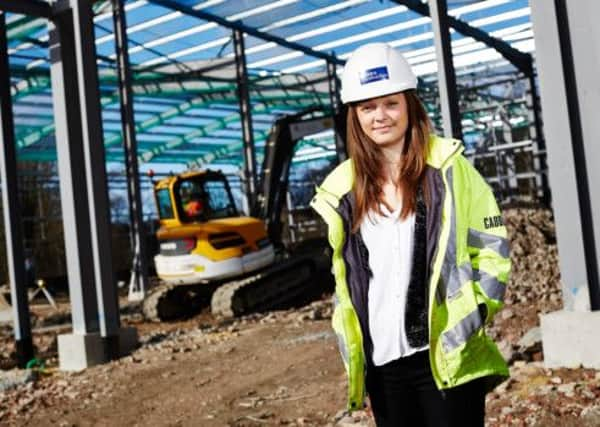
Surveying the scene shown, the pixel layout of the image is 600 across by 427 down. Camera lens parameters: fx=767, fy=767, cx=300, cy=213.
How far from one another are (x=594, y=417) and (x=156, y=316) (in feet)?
32.5

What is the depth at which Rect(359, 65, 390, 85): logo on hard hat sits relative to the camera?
2.19 meters

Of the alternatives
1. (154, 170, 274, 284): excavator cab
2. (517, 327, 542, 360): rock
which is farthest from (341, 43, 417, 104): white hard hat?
(154, 170, 274, 284): excavator cab

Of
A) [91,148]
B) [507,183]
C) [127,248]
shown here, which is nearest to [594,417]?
[91,148]

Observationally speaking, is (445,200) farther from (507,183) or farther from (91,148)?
(507,183)

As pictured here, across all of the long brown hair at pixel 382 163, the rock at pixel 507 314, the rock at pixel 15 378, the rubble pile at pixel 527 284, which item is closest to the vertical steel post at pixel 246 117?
the rubble pile at pixel 527 284

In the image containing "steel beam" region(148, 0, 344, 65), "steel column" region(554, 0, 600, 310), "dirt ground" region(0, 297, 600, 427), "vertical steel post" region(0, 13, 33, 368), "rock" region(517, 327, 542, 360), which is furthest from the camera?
"steel beam" region(148, 0, 344, 65)

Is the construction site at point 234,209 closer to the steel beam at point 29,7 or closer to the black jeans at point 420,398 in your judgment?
the steel beam at point 29,7

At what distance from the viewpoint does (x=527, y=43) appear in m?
19.5

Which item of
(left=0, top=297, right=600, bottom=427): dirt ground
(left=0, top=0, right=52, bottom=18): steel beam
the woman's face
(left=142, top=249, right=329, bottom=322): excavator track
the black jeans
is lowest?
(left=0, top=297, right=600, bottom=427): dirt ground

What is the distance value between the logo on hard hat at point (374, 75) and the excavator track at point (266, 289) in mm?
10488

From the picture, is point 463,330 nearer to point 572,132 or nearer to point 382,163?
point 382,163

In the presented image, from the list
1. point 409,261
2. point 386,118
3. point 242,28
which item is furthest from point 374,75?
point 242,28

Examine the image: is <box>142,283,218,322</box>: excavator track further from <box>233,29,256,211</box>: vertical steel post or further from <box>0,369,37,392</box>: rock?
<box>233,29,256,211</box>: vertical steel post

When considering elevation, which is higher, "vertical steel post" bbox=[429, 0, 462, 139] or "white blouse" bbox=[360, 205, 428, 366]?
"vertical steel post" bbox=[429, 0, 462, 139]
